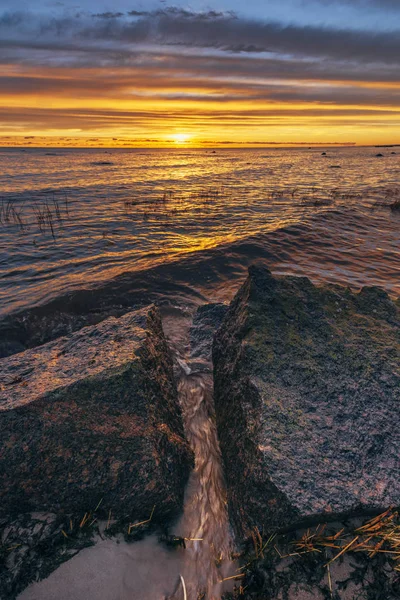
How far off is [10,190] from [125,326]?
104ft

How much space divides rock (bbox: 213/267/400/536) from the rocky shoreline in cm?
2

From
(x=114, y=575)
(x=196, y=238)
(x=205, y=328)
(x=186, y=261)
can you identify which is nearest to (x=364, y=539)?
(x=114, y=575)

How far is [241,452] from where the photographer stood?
4160mm

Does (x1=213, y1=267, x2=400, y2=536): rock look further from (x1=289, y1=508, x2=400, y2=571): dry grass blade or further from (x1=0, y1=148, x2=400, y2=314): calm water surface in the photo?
(x1=0, y1=148, x2=400, y2=314): calm water surface

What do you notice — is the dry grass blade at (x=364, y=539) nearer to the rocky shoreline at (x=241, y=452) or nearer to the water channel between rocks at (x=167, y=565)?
the rocky shoreline at (x=241, y=452)

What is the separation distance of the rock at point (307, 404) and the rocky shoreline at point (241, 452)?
0.02 meters

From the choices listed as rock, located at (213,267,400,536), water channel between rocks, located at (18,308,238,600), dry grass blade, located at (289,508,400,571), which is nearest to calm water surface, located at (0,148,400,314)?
rock, located at (213,267,400,536)

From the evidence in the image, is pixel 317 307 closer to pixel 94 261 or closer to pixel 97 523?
pixel 97 523

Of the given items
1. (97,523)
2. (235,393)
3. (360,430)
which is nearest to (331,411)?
(360,430)

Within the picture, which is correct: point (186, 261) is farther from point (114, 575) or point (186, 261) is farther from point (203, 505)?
point (114, 575)

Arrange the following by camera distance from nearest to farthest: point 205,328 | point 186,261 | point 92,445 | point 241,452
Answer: point 92,445, point 241,452, point 205,328, point 186,261

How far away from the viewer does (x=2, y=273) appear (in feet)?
40.3

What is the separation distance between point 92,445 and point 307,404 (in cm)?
275

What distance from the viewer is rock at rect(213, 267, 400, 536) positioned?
347 cm
